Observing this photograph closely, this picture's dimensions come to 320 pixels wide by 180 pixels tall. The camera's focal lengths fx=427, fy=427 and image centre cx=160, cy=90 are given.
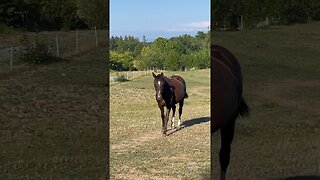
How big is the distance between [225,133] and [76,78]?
3.71 ft

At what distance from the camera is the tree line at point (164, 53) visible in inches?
143

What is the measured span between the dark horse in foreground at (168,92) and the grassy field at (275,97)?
1.02 metres

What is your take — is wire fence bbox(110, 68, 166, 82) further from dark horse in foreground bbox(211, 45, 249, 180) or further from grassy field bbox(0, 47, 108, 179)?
dark horse in foreground bbox(211, 45, 249, 180)

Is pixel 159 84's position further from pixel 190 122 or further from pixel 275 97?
pixel 275 97

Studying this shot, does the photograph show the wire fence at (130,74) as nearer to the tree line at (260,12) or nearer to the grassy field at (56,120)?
the grassy field at (56,120)

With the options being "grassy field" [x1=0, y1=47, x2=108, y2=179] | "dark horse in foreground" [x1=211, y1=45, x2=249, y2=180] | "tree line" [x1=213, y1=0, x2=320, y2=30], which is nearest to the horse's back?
"dark horse in foreground" [x1=211, y1=45, x2=249, y2=180]

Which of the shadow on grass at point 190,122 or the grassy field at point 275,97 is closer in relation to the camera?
the grassy field at point 275,97

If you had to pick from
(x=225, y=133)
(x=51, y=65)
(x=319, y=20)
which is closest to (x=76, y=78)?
(x=51, y=65)

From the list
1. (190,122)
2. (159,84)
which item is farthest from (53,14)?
(190,122)

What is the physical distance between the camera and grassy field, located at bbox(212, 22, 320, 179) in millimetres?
3031

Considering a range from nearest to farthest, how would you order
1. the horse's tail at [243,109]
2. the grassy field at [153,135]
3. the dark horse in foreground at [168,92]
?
the horse's tail at [243,109], the grassy field at [153,135], the dark horse in foreground at [168,92]

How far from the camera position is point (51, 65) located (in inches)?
117

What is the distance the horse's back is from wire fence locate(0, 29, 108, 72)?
79cm

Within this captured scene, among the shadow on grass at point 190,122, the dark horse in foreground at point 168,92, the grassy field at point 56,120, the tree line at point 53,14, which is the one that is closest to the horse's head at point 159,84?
the dark horse in foreground at point 168,92
